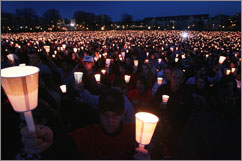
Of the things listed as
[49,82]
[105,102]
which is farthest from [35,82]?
[49,82]

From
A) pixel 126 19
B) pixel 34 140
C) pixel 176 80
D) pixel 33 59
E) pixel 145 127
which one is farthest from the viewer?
pixel 126 19

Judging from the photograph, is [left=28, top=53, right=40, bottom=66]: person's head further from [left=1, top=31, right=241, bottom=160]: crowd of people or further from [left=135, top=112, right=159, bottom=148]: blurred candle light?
[left=135, top=112, right=159, bottom=148]: blurred candle light

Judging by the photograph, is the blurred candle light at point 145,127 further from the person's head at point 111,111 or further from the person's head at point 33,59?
the person's head at point 33,59

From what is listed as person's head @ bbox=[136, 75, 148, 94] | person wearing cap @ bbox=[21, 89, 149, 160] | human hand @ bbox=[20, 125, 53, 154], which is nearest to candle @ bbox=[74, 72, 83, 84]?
person wearing cap @ bbox=[21, 89, 149, 160]

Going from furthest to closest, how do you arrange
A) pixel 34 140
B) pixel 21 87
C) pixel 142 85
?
pixel 142 85
pixel 34 140
pixel 21 87

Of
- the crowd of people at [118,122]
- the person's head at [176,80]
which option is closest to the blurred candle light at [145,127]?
the crowd of people at [118,122]

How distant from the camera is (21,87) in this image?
3.38 feet

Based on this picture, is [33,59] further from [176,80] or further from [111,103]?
[176,80]

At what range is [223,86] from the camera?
166 inches

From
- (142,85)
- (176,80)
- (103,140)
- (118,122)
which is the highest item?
(176,80)

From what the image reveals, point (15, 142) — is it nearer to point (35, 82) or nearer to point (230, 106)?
point (35, 82)

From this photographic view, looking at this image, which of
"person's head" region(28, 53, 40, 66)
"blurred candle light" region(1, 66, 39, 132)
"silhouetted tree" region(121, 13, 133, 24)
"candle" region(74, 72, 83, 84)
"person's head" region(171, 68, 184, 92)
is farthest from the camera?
"silhouetted tree" region(121, 13, 133, 24)

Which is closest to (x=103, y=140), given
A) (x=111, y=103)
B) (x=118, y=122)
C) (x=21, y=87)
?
(x=118, y=122)

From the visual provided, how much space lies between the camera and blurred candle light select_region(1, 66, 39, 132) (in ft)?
3.32
